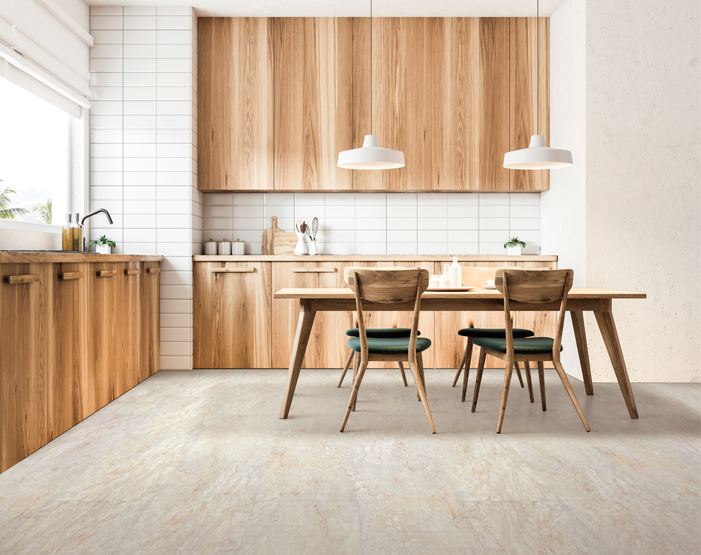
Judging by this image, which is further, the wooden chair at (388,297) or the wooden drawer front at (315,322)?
the wooden drawer front at (315,322)

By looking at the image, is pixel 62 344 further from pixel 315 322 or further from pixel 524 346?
pixel 524 346

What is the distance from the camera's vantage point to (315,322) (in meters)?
3.98

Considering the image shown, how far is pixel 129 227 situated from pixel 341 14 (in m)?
2.43

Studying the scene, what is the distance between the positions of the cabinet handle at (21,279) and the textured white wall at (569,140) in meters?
3.34

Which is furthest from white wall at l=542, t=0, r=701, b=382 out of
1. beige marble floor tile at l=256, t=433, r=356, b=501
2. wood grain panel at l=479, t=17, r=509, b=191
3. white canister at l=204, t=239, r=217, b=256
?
white canister at l=204, t=239, r=217, b=256

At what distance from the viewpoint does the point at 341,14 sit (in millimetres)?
4121

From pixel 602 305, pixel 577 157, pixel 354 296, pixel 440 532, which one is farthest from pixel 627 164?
pixel 440 532

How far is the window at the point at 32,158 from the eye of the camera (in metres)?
3.11

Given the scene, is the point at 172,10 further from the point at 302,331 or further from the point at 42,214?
the point at 302,331

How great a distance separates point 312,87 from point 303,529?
11.4ft

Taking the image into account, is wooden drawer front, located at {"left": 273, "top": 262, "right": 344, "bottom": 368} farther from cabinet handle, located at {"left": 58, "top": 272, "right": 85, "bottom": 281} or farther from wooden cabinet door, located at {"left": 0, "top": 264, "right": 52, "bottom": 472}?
wooden cabinet door, located at {"left": 0, "top": 264, "right": 52, "bottom": 472}

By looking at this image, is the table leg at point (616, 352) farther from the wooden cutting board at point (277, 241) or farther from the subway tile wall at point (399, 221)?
the wooden cutting board at point (277, 241)

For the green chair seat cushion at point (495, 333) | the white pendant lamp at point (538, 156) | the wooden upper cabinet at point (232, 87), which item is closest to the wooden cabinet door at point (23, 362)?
the wooden upper cabinet at point (232, 87)

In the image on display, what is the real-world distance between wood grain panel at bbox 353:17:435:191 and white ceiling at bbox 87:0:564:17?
0.40ft
